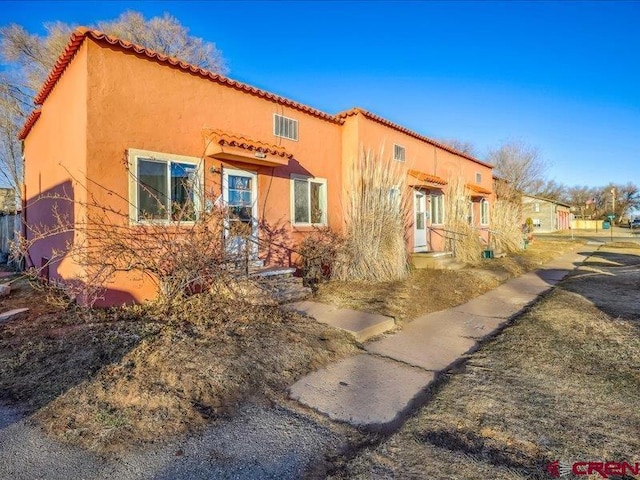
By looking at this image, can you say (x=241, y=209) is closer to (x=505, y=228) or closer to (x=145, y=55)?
(x=145, y=55)

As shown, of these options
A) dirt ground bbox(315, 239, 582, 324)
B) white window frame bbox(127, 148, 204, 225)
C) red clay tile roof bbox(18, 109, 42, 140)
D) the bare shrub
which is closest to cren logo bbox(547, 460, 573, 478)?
dirt ground bbox(315, 239, 582, 324)

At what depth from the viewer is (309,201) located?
908cm

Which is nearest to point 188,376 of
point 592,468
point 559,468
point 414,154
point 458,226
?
point 559,468

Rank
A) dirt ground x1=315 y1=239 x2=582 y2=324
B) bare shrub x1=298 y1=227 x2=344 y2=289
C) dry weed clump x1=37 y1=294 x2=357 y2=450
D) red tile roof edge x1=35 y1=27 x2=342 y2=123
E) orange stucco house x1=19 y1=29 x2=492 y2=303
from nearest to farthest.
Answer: dry weed clump x1=37 y1=294 x2=357 y2=450, red tile roof edge x1=35 y1=27 x2=342 y2=123, orange stucco house x1=19 y1=29 x2=492 y2=303, dirt ground x1=315 y1=239 x2=582 y2=324, bare shrub x1=298 y1=227 x2=344 y2=289

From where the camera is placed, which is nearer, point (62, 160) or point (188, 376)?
point (188, 376)

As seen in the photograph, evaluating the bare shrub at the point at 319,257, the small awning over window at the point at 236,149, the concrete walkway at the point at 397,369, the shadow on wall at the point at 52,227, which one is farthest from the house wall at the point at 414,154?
the shadow on wall at the point at 52,227

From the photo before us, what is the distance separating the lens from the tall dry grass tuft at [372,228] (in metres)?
7.94

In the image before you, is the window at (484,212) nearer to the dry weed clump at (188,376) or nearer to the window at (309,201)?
the window at (309,201)

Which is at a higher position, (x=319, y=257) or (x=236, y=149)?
(x=236, y=149)

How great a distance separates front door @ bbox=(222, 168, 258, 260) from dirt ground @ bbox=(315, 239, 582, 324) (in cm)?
171

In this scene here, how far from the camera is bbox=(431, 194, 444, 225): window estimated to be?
1379 cm

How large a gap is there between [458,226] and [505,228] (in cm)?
524

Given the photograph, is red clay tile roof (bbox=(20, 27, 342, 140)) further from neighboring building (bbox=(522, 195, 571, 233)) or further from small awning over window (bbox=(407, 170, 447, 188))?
neighboring building (bbox=(522, 195, 571, 233))

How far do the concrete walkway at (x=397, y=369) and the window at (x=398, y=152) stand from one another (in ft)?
21.3
